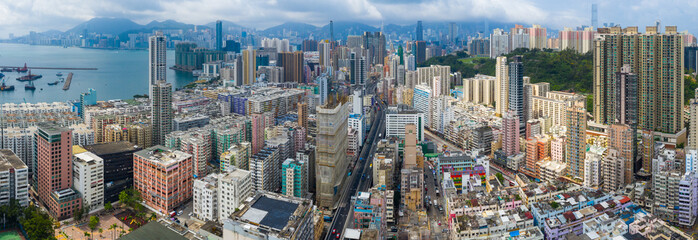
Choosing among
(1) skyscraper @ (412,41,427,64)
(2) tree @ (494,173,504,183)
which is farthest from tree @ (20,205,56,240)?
(1) skyscraper @ (412,41,427,64)

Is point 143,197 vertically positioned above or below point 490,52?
below

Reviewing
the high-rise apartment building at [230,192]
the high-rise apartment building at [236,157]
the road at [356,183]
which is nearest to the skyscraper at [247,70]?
the road at [356,183]

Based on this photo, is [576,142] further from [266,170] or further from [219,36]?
[219,36]

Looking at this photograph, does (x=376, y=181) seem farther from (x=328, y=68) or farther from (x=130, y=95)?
(x=328, y=68)

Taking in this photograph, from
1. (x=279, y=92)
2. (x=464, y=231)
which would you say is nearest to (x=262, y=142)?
(x=464, y=231)

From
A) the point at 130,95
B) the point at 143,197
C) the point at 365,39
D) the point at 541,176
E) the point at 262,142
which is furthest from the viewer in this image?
the point at 365,39

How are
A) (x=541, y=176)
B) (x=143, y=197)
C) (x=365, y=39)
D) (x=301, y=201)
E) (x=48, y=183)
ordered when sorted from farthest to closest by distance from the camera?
1. (x=365, y=39)
2. (x=541, y=176)
3. (x=143, y=197)
4. (x=48, y=183)
5. (x=301, y=201)

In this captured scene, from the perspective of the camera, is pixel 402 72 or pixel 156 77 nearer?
pixel 156 77
